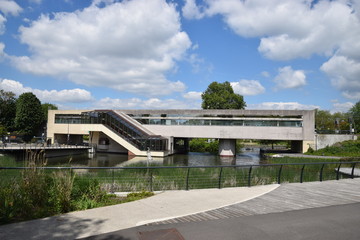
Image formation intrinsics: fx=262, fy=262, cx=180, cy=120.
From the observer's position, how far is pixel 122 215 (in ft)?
18.0

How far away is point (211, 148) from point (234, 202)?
4185 centimetres

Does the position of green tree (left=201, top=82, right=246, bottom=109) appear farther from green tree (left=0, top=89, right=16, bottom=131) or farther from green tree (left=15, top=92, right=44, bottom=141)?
green tree (left=0, top=89, right=16, bottom=131)

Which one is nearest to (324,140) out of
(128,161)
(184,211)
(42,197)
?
(128,161)

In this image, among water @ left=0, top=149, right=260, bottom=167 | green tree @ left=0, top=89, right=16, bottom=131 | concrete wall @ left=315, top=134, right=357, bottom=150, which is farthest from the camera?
green tree @ left=0, top=89, right=16, bottom=131

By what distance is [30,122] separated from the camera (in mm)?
52188

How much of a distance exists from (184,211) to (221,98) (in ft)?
186

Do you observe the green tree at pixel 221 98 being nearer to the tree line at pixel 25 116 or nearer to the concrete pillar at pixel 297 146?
the concrete pillar at pixel 297 146

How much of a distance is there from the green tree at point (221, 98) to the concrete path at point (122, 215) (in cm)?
5478

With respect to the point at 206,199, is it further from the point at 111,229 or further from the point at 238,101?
the point at 238,101

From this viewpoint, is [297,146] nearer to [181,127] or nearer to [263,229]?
[181,127]

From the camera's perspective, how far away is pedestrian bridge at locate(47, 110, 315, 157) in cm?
3588

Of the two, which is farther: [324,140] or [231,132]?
[231,132]

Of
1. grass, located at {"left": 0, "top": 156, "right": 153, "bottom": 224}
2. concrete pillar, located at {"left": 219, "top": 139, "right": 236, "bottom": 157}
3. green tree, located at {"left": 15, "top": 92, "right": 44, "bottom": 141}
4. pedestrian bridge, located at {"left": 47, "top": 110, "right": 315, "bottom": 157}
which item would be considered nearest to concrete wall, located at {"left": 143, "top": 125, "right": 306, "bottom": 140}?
pedestrian bridge, located at {"left": 47, "top": 110, "right": 315, "bottom": 157}

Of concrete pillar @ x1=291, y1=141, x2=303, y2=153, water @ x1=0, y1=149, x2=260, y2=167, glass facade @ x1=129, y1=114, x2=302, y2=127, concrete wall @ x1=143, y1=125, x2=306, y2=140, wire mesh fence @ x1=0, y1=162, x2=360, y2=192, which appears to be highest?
A: glass facade @ x1=129, y1=114, x2=302, y2=127
